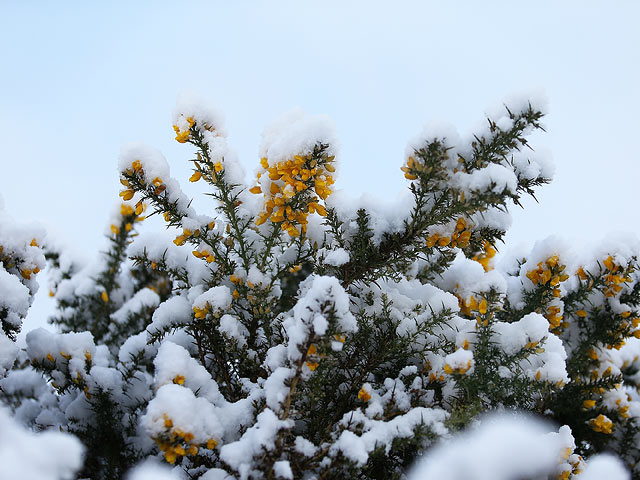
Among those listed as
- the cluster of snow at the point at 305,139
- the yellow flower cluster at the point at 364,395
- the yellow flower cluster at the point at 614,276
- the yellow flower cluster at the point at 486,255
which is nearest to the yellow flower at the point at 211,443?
the yellow flower cluster at the point at 364,395

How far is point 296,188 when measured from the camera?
6.15 feet

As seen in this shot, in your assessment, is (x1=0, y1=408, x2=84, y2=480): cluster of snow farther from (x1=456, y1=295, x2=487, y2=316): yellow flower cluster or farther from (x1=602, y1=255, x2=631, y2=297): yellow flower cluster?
(x1=602, y1=255, x2=631, y2=297): yellow flower cluster

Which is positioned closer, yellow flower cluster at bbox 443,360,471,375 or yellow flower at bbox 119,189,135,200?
yellow flower cluster at bbox 443,360,471,375

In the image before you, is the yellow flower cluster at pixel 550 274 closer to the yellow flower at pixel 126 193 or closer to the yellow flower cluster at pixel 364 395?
the yellow flower cluster at pixel 364 395

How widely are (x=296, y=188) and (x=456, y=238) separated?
2.23 ft

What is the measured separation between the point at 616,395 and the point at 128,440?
2425 mm

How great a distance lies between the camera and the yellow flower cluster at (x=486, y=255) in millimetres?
2129

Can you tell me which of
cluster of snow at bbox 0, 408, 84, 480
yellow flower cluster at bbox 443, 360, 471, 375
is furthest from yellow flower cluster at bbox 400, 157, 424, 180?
cluster of snow at bbox 0, 408, 84, 480

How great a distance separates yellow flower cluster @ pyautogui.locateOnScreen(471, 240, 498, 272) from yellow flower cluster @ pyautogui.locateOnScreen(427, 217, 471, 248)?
13cm

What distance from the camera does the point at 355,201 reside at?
216 centimetres

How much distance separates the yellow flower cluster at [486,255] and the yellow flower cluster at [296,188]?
701 millimetres

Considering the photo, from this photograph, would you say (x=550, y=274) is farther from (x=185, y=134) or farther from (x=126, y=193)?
(x=126, y=193)

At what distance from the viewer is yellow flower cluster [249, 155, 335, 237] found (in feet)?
6.13

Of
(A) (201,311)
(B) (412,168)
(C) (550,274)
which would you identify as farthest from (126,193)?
(C) (550,274)
